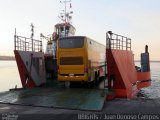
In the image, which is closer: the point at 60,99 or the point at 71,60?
the point at 60,99

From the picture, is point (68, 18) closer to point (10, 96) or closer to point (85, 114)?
point (10, 96)

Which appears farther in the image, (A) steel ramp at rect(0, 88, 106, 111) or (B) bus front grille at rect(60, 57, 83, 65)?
(B) bus front grille at rect(60, 57, 83, 65)

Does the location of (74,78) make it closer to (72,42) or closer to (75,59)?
(75,59)

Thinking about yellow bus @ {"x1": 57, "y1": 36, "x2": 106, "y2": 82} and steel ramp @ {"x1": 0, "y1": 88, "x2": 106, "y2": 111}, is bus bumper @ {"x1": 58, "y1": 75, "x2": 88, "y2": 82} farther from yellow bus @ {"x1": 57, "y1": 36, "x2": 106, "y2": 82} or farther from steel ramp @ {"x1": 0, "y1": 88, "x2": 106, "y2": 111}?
steel ramp @ {"x1": 0, "y1": 88, "x2": 106, "y2": 111}

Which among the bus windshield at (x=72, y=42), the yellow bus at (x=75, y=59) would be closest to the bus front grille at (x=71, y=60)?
the yellow bus at (x=75, y=59)

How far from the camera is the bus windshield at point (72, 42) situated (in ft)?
53.4

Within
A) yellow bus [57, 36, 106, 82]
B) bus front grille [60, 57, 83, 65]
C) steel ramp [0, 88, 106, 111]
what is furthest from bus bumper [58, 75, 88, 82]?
steel ramp [0, 88, 106, 111]

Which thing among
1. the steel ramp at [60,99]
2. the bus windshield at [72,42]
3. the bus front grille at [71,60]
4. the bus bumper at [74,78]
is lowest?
the steel ramp at [60,99]

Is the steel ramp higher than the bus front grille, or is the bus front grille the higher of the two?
the bus front grille

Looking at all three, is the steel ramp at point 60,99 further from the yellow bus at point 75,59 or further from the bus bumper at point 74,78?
the yellow bus at point 75,59

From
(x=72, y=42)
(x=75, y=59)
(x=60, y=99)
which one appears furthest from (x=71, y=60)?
(x=60, y=99)

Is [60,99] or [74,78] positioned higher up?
[74,78]

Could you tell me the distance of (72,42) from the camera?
16453mm

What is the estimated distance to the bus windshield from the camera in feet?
53.4
